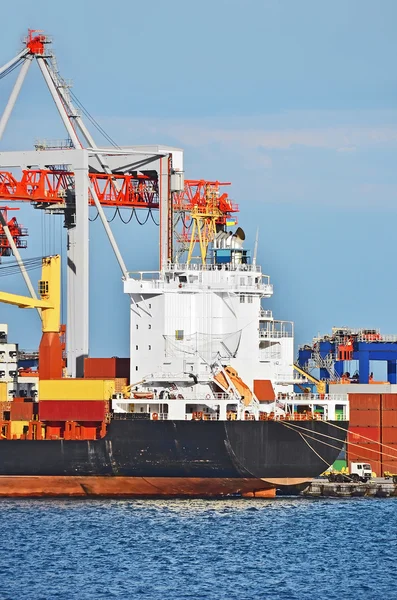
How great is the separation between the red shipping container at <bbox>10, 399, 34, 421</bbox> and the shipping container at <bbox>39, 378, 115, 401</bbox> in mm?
1360

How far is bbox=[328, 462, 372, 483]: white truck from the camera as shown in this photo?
185ft

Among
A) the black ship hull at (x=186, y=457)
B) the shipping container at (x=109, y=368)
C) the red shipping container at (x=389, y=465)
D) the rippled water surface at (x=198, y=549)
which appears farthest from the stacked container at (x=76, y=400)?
the red shipping container at (x=389, y=465)

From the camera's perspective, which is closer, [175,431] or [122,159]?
[175,431]

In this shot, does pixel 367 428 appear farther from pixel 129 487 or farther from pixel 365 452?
pixel 129 487

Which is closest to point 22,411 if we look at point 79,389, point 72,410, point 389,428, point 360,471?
point 72,410

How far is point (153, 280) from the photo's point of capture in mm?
55156

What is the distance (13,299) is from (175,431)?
8.61 meters

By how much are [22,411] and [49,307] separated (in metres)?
4.04

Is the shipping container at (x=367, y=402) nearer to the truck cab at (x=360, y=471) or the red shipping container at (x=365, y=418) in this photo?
the red shipping container at (x=365, y=418)

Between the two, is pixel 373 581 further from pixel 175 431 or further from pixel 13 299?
pixel 13 299

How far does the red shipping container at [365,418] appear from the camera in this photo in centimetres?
6153

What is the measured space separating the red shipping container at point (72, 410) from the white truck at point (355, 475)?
935cm

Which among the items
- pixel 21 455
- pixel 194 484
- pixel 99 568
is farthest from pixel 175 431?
pixel 99 568

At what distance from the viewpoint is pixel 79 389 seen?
53469 mm
